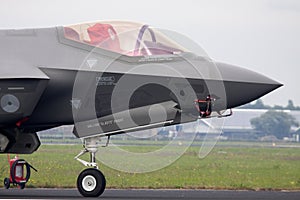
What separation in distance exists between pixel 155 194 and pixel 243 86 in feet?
12.2

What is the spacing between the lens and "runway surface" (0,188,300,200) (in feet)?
64.5

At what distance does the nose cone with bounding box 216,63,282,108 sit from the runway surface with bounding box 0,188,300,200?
7.38ft

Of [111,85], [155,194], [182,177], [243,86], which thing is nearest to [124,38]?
[111,85]

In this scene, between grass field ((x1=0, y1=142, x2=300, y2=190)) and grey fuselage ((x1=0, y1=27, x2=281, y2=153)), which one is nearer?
grey fuselage ((x1=0, y1=27, x2=281, y2=153))

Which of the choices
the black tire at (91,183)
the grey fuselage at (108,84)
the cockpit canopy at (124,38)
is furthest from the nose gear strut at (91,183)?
the cockpit canopy at (124,38)

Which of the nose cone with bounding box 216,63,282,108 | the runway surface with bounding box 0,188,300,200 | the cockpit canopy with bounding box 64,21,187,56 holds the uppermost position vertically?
the cockpit canopy with bounding box 64,21,187,56

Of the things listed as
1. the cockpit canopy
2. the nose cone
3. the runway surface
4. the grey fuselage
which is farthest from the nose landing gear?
the nose cone

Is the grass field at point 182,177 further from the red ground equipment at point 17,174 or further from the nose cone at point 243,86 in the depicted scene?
the nose cone at point 243,86

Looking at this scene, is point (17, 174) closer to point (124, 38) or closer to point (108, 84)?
point (108, 84)

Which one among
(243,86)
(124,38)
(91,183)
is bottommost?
(91,183)

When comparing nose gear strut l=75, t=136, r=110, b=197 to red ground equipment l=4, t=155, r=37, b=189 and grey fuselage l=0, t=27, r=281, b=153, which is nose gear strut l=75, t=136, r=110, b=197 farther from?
red ground equipment l=4, t=155, r=37, b=189

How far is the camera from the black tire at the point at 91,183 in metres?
18.8

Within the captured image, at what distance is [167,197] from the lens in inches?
790

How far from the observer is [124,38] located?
1931 cm
